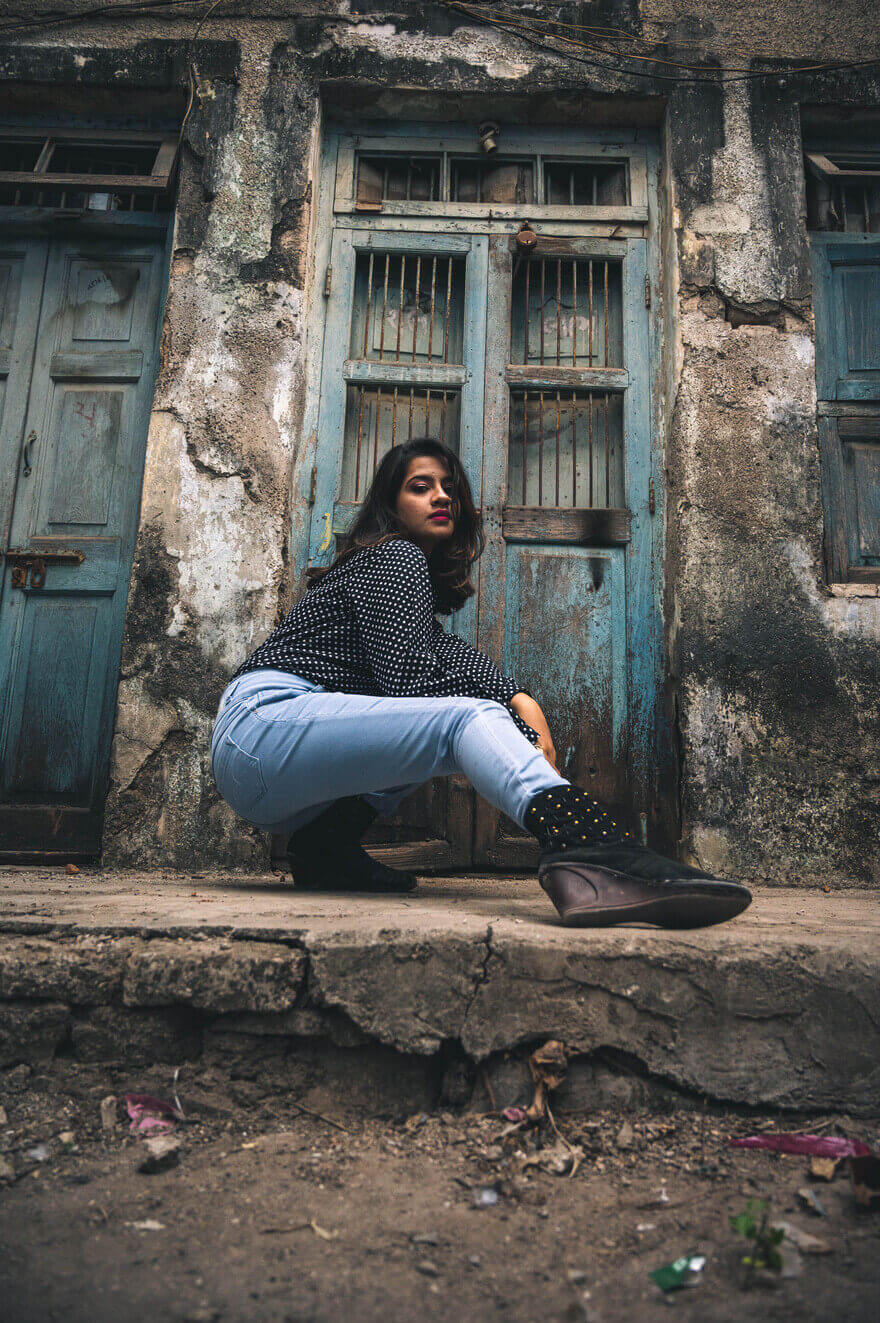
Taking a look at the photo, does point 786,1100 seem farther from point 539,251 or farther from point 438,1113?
point 539,251

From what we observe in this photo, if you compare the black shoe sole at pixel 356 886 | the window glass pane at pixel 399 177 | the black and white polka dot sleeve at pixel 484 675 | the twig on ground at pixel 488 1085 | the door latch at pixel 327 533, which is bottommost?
the twig on ground at pixel 488 1085

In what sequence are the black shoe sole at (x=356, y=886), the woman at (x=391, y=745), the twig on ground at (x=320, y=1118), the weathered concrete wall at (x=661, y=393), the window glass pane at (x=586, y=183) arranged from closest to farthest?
the twig on ground at (x=320, y=1118) → the woman at (x=391, y=745) → the black shoe sole at (x=356, y=886) → the weathered concrete wall at (x=661, y=393) → the window glass pane at (x=586, y=183)

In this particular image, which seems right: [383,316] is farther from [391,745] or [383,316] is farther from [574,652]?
[391,745]

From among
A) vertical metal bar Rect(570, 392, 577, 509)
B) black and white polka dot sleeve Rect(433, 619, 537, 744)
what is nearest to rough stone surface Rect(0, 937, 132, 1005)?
black and white polka dot sleeve Rect(433, 619, 537, 744)

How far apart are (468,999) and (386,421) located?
2585 millimetres

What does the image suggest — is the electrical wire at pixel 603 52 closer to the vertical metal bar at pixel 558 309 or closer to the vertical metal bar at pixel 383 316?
the vertical metal bar at pixel 558 309

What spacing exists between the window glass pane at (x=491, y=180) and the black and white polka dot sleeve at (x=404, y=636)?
7.55ft

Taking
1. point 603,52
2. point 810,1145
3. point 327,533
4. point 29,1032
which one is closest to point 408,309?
point 327,533

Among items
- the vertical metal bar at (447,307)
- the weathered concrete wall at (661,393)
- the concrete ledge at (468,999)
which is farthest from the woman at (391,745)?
the vertical metal bar at (447,307)

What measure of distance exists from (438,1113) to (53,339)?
350cm

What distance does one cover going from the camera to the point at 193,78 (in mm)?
3496

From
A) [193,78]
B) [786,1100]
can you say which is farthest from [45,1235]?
[193,78]

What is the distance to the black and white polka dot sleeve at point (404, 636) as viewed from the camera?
1.99m

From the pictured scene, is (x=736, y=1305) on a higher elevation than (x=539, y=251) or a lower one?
lower
